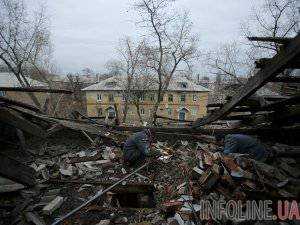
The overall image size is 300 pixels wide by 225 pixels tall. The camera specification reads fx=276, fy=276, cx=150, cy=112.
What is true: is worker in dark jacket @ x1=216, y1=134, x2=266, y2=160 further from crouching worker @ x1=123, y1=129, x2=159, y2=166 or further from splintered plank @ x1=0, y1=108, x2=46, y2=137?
splintered plank @ x1=0, y1=108, x2=46, y2=137

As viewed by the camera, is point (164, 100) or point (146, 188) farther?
point (164, 100)

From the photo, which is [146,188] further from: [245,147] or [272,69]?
[272,69]

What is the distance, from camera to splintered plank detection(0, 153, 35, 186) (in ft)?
13.8

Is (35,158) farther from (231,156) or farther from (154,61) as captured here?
(154,61)

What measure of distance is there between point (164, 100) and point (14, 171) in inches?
1732

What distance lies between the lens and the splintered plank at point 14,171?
4.22 meters

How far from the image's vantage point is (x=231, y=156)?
670cm

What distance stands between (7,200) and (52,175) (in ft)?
6.20

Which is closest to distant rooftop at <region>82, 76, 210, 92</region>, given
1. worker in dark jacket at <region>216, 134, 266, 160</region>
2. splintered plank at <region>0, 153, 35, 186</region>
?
worker in dark jacket at <region>216, 134, 266, 160</region>

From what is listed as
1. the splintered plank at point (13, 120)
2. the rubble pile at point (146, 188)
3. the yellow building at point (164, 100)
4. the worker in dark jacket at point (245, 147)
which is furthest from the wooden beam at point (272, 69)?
the yellow building at point (164, 100)

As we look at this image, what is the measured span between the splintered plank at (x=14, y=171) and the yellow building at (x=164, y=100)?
41.9 m

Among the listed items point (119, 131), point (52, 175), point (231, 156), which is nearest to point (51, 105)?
point (119, 131)

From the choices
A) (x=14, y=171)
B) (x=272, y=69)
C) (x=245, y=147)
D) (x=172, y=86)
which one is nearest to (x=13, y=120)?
(x=14, y=171)

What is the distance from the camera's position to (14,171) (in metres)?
4.44
